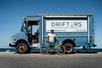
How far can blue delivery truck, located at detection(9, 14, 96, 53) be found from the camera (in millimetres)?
23922

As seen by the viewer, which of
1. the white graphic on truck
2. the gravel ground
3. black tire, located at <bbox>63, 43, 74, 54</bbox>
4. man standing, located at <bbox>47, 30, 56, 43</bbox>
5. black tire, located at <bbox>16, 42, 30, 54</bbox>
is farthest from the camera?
the white graphic on truck

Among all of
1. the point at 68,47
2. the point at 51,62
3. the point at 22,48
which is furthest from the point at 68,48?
the point at 51,62

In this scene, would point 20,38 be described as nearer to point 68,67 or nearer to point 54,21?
point 54,21

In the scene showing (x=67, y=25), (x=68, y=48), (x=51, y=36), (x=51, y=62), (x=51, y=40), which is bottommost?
(x=51, y=62)

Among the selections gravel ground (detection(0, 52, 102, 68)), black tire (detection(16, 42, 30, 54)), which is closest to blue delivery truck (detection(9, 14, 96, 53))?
black tire (detection(16, 42, 30, 54))

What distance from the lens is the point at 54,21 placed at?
24.1 metres

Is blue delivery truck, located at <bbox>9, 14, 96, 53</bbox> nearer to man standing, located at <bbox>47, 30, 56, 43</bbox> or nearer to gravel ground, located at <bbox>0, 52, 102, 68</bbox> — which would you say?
man standing, located at <bbox>47, 30, 56, 43</bbox>

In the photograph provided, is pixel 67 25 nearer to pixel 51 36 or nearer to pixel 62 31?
pixel 62 31

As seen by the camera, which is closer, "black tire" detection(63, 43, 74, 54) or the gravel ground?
the gravel ground

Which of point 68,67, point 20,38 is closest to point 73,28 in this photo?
point 20,38

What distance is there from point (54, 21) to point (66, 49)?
7.42 ft

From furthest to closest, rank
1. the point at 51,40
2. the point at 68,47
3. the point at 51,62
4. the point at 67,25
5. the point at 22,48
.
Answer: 1. the point at 67,25
2. the point at 22,48
3. the point at 68,47
4. the point at 51,40
5. the point at 51,62

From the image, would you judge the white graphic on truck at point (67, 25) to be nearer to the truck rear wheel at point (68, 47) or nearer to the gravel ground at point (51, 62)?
the truck rear wheel at point (68, 47)

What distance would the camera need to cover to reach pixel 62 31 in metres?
24.0
